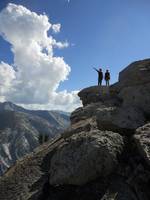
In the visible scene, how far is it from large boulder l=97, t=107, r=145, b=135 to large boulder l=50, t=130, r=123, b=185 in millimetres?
3655

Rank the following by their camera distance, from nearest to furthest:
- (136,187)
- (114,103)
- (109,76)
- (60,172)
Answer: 1. (136,187)
2. (60,172)
3. (114,103)
4. (109,76)

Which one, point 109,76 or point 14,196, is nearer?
point 14,196

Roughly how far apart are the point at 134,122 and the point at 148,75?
1085 cm

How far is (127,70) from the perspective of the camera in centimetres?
3606

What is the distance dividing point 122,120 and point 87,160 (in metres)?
6.85

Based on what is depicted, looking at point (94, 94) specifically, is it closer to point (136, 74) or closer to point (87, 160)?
point (136, 74)

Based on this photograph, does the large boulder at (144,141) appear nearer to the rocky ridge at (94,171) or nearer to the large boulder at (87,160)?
the rocky ridge at (94,171)

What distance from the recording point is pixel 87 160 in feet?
55.6

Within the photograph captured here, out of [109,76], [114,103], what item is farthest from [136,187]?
[109,76]

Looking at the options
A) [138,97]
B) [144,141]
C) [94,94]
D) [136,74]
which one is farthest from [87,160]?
[94,94]

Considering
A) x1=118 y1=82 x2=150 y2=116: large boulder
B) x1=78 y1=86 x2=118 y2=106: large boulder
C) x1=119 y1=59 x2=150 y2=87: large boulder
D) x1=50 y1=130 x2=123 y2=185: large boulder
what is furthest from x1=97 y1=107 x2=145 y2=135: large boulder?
x1=78 y1=86 x2=118 y2=106: large boulder

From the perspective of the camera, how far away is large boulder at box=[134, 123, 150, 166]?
16.4 m

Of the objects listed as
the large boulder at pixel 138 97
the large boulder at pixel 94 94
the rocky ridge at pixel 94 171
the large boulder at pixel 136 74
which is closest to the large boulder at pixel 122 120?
the rocky ridge at pixel 94 171

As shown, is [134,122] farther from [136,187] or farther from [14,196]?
[14,196]
